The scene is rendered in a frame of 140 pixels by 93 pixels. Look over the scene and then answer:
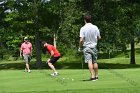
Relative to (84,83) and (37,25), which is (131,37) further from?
(84,83)

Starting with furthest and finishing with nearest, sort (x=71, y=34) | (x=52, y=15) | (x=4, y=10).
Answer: (x=4, y=10), (x=52, y=15), (x=71, y=34)

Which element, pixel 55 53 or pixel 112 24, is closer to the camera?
pixel 55 53

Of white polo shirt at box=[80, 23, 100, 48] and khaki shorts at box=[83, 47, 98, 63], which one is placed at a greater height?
white polo shirt at box=[80, 23, 100, 48]

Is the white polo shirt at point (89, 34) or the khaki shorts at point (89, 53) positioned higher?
the white polo shirt at point (89, 34)

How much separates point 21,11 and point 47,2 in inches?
114

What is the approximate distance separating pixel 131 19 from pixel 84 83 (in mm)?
30594

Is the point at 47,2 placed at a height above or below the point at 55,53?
above

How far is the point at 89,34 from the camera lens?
50.4 ft

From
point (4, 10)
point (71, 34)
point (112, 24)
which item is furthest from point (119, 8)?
point (4, 10)

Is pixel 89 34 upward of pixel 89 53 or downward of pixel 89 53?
upward

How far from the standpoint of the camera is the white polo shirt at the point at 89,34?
15.3 m

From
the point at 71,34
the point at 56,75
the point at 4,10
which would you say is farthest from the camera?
the point at 4,10

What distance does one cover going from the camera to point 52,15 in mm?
46719

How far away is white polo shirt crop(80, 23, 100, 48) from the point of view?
15328 millimetres
